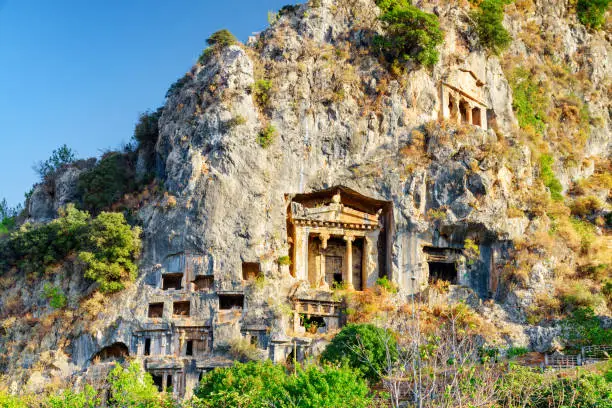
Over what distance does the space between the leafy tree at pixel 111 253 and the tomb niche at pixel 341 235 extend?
327 inches

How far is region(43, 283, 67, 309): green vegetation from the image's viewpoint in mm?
37375

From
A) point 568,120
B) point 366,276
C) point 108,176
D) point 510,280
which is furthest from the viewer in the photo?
point 568,120

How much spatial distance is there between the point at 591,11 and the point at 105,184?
37.6 meters

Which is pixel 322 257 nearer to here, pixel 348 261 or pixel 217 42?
pixel 348 261

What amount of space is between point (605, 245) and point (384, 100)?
47.5 ft

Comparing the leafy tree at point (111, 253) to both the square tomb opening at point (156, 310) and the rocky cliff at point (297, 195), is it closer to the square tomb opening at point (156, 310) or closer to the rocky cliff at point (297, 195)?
the rocky cliff at point (297, 195)

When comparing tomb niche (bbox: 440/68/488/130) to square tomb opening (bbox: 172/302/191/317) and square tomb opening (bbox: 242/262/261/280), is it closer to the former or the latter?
square tomb opening (bbox: 242/262/261/280)

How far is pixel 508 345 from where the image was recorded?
33281 millimetres

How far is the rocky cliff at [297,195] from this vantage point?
35.4 metres

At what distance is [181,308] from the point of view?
120 ft

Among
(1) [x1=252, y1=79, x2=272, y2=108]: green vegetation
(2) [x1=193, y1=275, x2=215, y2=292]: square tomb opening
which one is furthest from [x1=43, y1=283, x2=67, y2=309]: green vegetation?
(1) [x1=252, y1=79, x2=272, y2=108]: green vegetation

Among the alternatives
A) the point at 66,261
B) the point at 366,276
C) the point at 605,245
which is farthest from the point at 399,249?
→ the point at 66,261

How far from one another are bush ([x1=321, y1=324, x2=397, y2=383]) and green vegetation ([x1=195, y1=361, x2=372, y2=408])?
5.59 ft

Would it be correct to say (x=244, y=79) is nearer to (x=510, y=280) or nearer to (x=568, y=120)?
(x=510, y=280)
